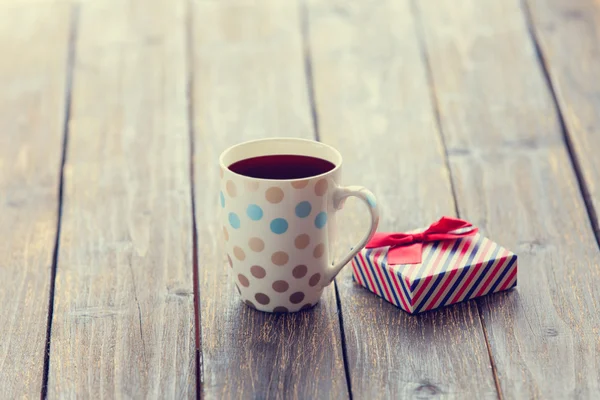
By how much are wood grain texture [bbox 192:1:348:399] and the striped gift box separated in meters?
0.05

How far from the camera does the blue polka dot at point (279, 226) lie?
0.80 meters

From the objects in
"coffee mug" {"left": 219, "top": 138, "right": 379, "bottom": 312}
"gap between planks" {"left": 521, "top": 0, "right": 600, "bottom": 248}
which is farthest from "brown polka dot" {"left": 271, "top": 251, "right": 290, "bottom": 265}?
"gap between planks" {"left": 521, "top": 0, "right": 600, "bottom": 248}

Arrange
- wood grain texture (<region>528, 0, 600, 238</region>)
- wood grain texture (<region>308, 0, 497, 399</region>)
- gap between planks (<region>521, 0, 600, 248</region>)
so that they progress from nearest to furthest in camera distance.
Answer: wood grain texture (<region>308, 0, 497, 399</region>) → gap between planks (<region>521, 0, 600, 248</region>) → wood grain texture (<region>528, 0, 600, 238</region>)

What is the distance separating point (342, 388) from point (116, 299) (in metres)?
0.27

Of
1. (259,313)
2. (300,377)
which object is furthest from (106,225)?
(300,377)

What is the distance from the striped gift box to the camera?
0.83 m

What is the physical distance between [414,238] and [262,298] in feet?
0.53

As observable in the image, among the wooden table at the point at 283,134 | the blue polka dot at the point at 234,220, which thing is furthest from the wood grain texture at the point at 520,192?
the blue polka dot at the point at 234,220

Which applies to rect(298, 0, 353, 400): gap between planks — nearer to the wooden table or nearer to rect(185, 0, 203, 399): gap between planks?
the wooden table

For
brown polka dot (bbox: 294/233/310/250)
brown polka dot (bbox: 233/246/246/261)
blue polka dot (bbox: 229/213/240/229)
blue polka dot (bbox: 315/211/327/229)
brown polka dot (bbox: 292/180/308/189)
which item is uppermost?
brown polka dot (bbox: 292/180/308/189)

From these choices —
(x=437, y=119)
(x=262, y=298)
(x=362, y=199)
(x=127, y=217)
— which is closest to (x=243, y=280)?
(x=262, y=298)

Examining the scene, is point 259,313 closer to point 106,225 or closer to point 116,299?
point 116,299

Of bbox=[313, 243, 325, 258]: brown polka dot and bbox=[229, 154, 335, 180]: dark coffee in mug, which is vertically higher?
bbox=[229, 154, 335, 180]: dark coffee in mug

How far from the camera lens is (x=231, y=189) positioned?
81cm
